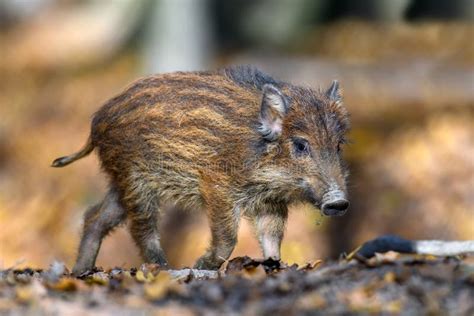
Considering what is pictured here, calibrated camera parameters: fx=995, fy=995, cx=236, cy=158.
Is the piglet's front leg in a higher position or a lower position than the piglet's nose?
higher

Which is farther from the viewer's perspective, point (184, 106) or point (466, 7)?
point (466, 7)

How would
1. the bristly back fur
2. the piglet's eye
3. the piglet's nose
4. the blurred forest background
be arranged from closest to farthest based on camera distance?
the piglet's nose
the piglet's eye
the bristly back fur
the blurred forest background

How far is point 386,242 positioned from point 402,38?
11.5 m

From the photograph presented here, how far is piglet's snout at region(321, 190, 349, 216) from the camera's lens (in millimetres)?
6438

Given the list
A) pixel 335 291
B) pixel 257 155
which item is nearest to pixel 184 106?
pixel 257 155

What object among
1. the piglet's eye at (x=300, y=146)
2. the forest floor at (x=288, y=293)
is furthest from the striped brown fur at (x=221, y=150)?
the forest floor at (x=288, y=293)

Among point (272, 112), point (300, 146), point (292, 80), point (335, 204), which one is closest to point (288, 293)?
point (335, 204)

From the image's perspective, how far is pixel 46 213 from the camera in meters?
13.8

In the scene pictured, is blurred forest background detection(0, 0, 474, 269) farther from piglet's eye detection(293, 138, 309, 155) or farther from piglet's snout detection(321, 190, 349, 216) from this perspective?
piglet's snout detection(321, 190, 349, 216)

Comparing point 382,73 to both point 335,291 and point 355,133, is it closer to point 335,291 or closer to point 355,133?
point 355,133

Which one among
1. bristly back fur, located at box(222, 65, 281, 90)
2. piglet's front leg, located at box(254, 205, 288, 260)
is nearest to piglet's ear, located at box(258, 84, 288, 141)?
bristly back fur, located at box(222, 65, 281, 90)

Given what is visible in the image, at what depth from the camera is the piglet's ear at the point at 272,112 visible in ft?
22.5

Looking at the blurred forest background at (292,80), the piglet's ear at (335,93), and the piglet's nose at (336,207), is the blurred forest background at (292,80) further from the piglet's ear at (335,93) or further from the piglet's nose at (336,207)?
the piglet's nose at (336,207)

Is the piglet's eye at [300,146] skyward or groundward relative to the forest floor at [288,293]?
skyward
